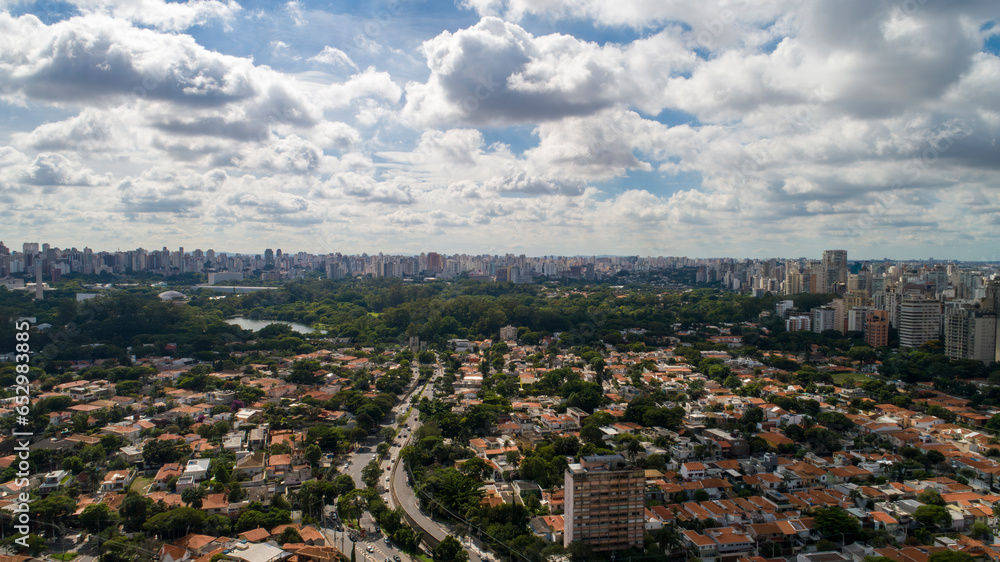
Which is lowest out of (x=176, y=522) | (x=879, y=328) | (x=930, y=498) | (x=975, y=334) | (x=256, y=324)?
(x=176, y=522)

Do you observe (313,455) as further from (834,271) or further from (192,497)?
(834,271)

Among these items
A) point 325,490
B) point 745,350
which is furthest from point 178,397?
point 745,350

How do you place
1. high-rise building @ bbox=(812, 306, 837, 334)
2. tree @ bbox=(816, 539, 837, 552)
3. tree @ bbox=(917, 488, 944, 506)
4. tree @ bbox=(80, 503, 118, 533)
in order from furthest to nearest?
high-rise building @ bbox=(812, 306, 837, 334), tree @ bbox=(917, 488, 944, 506), tree @ bbox=(80, 503, 118, 533), tree @ bbox=(816, 539, 837, 552)

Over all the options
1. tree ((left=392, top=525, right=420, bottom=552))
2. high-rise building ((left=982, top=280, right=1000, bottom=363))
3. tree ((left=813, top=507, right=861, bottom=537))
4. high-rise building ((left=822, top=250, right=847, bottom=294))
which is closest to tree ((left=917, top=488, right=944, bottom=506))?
tree ((left=813, top=507, right=861, bottom=537))

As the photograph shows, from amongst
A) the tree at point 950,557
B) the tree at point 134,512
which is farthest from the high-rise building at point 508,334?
the tree at point 950,557

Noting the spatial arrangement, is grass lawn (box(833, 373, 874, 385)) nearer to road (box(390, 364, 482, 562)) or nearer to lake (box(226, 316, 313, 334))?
road (box(390, 364, 482, 562))

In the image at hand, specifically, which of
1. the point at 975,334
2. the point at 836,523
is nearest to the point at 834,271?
the point at 975,334
